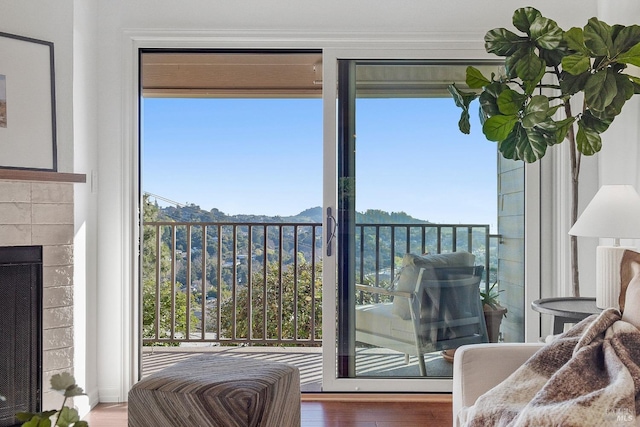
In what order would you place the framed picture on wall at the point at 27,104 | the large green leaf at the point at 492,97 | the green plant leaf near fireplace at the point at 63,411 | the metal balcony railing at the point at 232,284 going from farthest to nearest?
the metal balcony railing at the point at 232,284
the large green leaf at the point at 492,97
the framed picture on wall at the point at 27,104
the green plant leaf near fireplace at the point at 63,411

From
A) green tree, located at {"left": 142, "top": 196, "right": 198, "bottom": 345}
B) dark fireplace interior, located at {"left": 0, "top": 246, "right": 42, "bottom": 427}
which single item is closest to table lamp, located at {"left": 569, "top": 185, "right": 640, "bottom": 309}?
dark fireplace interior, located at {"left": 0, "top": 246, "right": 42, "bottom": 427}

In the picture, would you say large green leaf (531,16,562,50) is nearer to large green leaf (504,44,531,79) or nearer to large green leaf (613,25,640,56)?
large green leaf (504,44,531,79)

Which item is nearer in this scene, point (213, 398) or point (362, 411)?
point (213, 398)

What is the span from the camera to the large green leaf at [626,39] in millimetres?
2551

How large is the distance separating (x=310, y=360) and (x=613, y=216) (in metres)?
2.55

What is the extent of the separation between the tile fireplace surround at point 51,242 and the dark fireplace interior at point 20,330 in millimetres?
30

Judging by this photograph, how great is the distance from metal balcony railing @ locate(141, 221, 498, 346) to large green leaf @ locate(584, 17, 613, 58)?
2427 mm

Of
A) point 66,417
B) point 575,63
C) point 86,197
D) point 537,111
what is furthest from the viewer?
point 86,197

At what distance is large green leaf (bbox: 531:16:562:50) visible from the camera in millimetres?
2668

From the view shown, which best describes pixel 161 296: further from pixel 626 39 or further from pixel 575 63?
pixel 626 39

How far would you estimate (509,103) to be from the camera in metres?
2.77

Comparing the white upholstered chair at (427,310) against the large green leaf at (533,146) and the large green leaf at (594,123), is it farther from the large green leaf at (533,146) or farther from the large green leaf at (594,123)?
the large green leaf at (594,123)

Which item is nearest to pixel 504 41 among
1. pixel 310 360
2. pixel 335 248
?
pixel 335 248

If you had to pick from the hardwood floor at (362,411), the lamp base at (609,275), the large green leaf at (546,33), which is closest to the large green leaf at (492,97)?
the large green leaf at (546,33)
